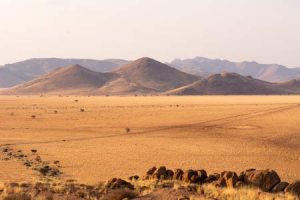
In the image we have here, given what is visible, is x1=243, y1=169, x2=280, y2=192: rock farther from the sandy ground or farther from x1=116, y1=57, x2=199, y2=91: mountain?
x1=116, y1=57, x2=199, y2=91: mountain

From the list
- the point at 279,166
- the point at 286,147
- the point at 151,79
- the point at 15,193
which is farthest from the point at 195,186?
the point at 151,79

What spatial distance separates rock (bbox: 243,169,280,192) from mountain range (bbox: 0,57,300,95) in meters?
124

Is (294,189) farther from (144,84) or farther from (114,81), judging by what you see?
(114,81)

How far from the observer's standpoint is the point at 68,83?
6501 inches

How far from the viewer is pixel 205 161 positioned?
2200cm

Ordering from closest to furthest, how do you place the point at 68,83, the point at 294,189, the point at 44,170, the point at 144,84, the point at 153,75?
the point at 294,189, the point at 44,170, the point at 68,83, the point at 144,84, the point at 153,75

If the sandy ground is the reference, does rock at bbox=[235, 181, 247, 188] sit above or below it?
above

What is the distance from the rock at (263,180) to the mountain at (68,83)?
136 m

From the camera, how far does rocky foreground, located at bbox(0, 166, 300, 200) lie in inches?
485

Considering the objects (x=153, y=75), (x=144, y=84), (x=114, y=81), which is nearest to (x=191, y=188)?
(x=144, y=84)

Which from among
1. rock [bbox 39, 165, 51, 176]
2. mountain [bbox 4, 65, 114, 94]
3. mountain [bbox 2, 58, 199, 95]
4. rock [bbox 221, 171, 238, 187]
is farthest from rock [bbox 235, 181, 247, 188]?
mountain [bbox 4, 65, 114, 94]

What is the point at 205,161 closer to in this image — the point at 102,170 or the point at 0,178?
the point at 102,170

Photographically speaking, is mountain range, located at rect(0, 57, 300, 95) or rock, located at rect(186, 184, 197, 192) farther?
mountain range, located at rect(0, 57, 300, 95)

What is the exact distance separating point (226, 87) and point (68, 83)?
51.4 meters
